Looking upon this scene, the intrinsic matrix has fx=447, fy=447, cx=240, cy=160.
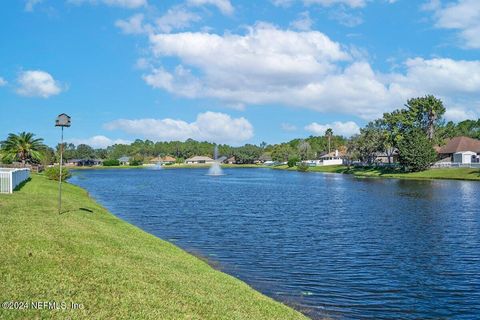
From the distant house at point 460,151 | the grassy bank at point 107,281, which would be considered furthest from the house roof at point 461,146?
the grassy bank at point 107,281

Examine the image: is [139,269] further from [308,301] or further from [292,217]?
[292,217]

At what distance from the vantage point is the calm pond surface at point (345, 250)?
15953 millimetres

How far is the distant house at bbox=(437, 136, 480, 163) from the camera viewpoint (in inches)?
4505

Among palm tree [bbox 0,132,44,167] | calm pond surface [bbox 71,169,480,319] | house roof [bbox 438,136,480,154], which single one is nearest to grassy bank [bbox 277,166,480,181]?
house roof [bbox 438,136,480,154]

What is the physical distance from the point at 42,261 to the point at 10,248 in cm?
137

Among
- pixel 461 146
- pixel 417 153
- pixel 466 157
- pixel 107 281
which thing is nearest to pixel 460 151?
pixel 466 157

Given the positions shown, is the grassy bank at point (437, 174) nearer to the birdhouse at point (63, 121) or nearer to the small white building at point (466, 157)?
the small white building at point (466, 157)

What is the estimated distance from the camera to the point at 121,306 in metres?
9.85

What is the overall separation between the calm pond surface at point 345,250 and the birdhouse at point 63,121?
900 cm

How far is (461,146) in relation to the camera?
11856 cm

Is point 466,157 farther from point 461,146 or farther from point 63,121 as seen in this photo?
point 63,121

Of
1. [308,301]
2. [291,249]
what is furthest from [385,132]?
[308,301]

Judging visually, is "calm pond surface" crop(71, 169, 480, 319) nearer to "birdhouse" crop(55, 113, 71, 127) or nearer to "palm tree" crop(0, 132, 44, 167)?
"birdhouse" crop(55, 113, 71, 127)

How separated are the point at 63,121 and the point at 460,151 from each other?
114446mm
